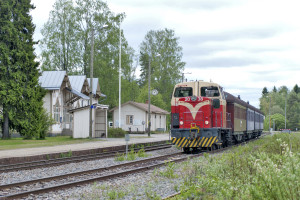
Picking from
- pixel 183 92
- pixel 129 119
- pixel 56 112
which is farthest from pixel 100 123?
pixel 129 119

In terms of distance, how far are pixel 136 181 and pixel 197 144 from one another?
8.88 meters

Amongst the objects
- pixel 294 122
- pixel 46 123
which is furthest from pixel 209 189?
pixel 294 122

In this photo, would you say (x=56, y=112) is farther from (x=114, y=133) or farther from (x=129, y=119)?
(x=129, y=119)

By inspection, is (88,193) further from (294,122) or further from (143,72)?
(294,122)

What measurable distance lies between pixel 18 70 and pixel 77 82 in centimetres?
Answer: 1836

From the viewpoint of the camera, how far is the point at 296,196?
4902mm

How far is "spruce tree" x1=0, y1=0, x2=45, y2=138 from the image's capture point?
3069 cm

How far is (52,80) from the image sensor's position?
135ft

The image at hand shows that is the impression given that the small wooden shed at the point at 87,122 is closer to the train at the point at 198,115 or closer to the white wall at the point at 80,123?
the white wall at the point at 80,123

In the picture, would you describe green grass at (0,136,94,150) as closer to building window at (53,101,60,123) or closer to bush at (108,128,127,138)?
bush at (108,128,127,138)

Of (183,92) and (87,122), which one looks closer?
(183,92)

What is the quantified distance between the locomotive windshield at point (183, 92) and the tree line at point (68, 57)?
39.5 feet

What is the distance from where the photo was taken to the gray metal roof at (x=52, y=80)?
132ft

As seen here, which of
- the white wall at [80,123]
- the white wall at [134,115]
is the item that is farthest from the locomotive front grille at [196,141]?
the white wall at [134,115]
